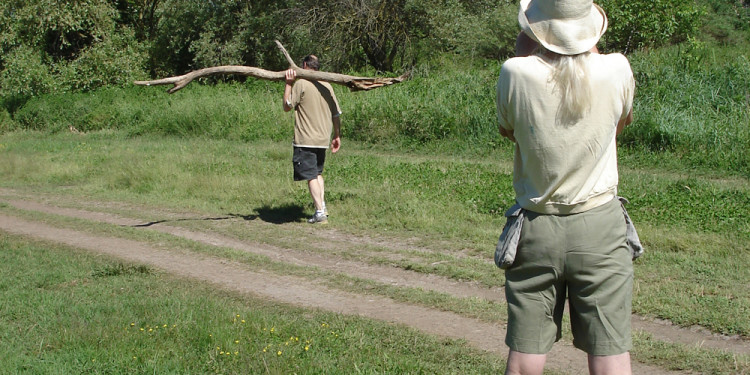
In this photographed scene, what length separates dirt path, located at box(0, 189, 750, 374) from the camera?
192 inches

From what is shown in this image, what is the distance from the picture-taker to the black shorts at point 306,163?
945cm

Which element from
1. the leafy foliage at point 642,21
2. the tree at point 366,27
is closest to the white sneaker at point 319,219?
the leafy foliage at point 642,21

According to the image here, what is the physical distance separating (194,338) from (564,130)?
2.95 meters

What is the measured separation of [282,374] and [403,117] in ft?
39.2

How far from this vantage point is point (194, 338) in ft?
15.7

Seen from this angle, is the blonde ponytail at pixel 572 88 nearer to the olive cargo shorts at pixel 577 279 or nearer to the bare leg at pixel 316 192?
the olive cargo shorts at pixel 577 279

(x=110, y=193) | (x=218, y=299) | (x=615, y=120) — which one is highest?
(x=615, y=120)

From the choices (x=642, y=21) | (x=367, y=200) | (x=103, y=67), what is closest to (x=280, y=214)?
(x=367, y=200)

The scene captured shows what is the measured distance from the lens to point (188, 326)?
16.4 feet

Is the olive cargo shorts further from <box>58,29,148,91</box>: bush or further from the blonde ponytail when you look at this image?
<box>58,29,148,91</box>: bush

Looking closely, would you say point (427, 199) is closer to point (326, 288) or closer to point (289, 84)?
point (289, 84)

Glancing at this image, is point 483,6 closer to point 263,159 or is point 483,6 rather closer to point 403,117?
point 403,117

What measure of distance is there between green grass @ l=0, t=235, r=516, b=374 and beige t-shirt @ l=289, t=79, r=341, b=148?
11.6 feet

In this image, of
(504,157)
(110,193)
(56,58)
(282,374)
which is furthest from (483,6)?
(282,374)
